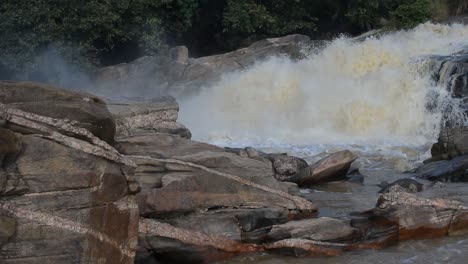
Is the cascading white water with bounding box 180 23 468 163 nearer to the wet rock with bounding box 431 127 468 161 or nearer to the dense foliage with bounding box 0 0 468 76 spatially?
the wet rock with bounding box 431 127 468 161

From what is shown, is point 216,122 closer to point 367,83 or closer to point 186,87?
point 186,87

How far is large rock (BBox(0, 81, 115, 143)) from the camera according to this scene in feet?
25.3

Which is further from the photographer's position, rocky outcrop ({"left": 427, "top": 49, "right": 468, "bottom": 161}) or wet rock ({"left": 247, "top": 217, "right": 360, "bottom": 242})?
rocky outcrop ({"left": 427, "top": 49, "right": 468, "bottom": 161})

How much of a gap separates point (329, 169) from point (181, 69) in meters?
12.2

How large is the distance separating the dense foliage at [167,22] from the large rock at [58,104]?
17.7 metres

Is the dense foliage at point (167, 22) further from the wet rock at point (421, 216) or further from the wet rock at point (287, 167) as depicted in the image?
the wet rock at point (421, 216)

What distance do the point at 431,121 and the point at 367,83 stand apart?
309cm

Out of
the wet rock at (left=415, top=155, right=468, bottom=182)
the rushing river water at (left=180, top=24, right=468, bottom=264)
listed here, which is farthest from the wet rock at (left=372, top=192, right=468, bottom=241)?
the rushing river water at (left=180, top=24, right=468, bottom=264)

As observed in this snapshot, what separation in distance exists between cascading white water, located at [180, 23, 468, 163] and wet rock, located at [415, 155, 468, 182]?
4210 mm

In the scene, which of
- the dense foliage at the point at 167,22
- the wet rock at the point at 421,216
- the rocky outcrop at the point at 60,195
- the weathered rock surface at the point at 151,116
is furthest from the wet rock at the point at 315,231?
the dense foliage at the point at 167,22

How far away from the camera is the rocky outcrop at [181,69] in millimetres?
24766

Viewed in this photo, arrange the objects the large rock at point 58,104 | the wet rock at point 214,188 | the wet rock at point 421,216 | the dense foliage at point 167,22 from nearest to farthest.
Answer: the large rock at point 58,104, the wet rock at point 214,188, the wet rock at point 421,216, the dense foliage at point 167,22

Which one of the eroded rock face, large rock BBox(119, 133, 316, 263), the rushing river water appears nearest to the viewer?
large rock BBox(119, 133, 316, 263)

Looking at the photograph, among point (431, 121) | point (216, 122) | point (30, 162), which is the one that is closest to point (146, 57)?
point (216, 122)
